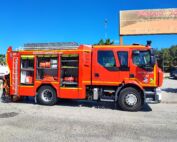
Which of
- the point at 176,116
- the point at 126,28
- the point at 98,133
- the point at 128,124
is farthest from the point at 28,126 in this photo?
the point at 126,28

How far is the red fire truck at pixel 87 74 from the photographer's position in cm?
1247

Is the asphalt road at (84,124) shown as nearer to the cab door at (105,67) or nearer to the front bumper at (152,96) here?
the front bumper at (152,96)

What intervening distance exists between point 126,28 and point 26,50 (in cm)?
820

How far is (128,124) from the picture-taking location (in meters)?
9.52

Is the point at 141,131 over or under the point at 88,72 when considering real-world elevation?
under

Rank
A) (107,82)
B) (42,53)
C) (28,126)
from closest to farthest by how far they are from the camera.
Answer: (28,126) < (107,82) < (42,53)

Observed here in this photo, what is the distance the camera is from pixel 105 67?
42.2 feet

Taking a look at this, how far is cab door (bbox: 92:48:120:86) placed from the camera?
12.7 meters

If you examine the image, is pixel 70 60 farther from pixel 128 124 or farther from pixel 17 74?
pixel 128 124

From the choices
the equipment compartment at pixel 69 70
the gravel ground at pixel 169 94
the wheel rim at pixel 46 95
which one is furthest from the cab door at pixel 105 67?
the gravel ground at pixel 169 94

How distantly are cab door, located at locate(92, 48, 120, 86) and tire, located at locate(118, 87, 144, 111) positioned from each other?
0.56 m

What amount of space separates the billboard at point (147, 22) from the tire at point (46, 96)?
26.7 ft

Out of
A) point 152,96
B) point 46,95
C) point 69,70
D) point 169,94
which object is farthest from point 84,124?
point 169,94

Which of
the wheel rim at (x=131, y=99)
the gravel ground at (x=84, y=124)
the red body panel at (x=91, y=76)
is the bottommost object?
the gravel ground at (x=84, y=124)
